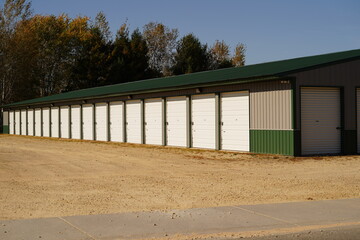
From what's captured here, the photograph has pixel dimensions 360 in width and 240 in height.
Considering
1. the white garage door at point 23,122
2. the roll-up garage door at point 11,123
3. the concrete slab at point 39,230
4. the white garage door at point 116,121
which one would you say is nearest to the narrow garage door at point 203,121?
the white garage door at point 116,121

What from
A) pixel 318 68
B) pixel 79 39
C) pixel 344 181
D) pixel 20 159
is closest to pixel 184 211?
pixel 344 181

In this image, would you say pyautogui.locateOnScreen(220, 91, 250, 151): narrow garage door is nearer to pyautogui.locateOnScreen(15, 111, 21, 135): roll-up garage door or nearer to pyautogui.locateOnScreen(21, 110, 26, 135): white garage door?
pyautogui.locateOnScreen(21, 110, 26, 135): white garage door

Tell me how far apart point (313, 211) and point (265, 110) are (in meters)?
12.0

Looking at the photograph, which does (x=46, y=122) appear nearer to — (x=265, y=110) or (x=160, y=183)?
(x=265, y=110)

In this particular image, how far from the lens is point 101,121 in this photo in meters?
32.8

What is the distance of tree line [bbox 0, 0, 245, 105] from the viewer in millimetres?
58750

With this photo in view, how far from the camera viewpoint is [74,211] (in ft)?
27.8

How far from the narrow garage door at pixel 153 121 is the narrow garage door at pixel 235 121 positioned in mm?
5293

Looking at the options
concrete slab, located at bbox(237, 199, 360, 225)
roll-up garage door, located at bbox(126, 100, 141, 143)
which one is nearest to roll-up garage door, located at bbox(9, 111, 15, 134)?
roll-up garage door, located at bbox(126, 100, 141, 143)

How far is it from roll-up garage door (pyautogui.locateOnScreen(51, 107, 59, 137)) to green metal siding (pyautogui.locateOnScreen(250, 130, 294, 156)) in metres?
22.4

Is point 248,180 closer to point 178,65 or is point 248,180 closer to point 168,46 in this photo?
point 178,65

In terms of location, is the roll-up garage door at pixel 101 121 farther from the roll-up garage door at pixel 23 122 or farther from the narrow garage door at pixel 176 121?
the roll-up garage door at pixel 23 122

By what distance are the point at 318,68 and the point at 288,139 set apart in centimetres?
321

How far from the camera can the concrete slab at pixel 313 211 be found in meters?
7.68
